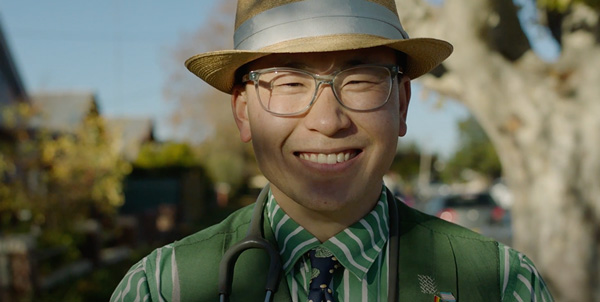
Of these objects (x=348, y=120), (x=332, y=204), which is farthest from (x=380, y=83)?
(x=332, y=204)

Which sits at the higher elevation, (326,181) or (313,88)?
(313,88)

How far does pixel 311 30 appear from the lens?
179 centimetres

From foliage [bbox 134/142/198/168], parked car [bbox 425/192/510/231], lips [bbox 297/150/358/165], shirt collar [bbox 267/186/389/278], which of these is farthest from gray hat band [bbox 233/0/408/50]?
foliage [bbox 134/142/198/168]

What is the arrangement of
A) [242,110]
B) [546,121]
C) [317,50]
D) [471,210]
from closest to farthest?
[317,50]
[242,110]
[546,121]
[471,210]

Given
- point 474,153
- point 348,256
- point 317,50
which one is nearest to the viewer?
point 317,50

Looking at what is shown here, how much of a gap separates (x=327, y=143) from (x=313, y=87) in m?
0.16

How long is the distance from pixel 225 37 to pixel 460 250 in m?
30.1

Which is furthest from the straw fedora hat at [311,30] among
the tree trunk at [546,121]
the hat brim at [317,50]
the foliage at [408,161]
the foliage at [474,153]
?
the foliage at [474,153]

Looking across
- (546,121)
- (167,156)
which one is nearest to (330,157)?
(546,121)

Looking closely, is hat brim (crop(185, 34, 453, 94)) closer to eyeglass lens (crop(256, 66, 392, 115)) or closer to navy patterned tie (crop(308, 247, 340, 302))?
eyeglass lens (crop(256, 66, 392, 115))

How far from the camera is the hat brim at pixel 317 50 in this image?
177 centimetres

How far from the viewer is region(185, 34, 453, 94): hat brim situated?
69.6 inches

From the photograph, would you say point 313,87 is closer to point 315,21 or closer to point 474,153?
point 315,21

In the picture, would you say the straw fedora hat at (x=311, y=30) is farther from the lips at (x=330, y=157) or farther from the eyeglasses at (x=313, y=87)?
the lips at (x=330, y=157)
